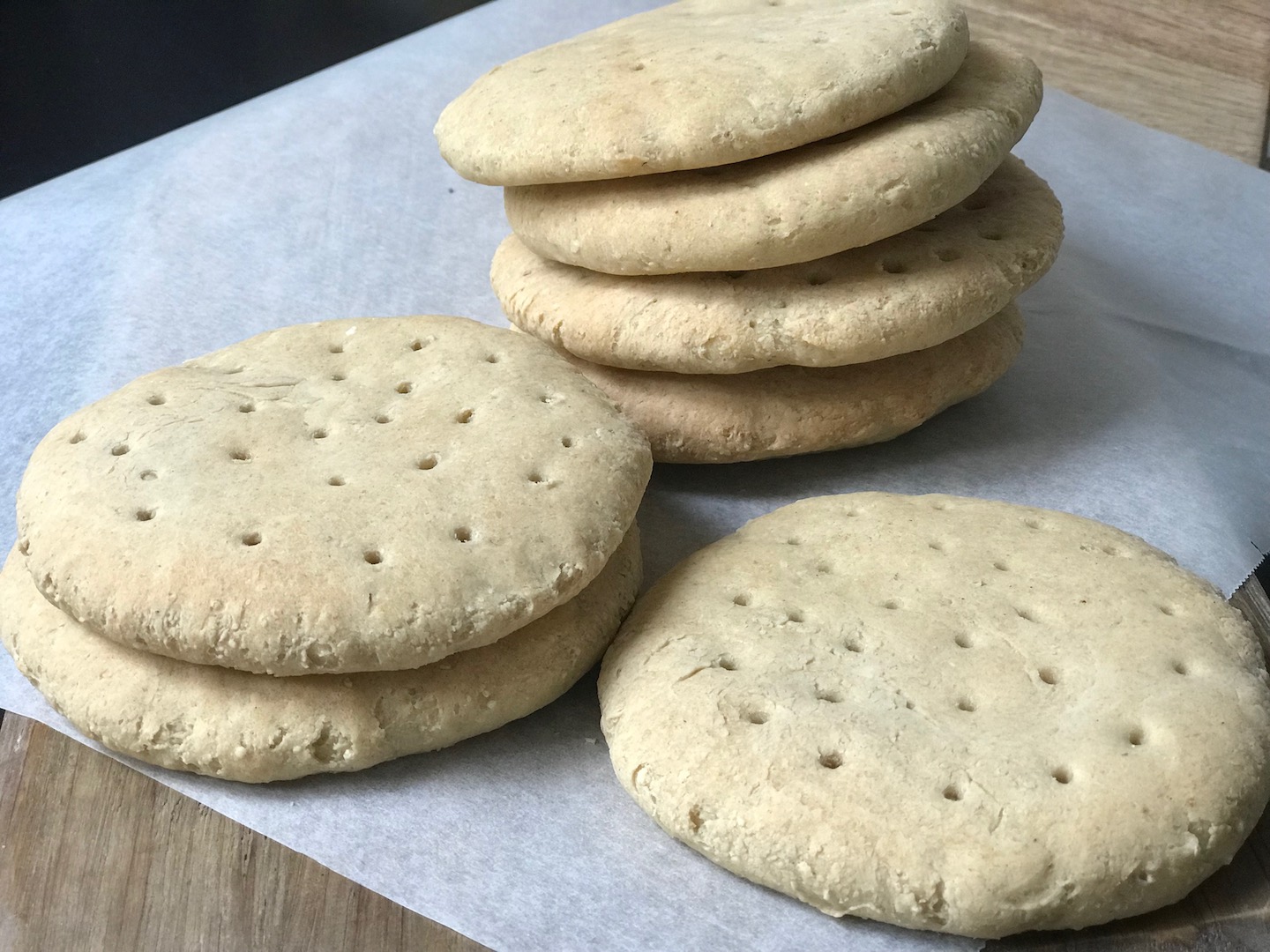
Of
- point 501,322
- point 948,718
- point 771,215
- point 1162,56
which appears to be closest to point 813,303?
point 771,215

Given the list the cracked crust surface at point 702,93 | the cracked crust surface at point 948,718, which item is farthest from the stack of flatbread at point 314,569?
the cracked crust surface at point 702,93

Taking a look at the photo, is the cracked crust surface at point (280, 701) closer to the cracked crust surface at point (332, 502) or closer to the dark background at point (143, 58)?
the cracked crust surface at point (332, 502)

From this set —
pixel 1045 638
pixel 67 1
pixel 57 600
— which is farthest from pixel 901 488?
pixel 67 1

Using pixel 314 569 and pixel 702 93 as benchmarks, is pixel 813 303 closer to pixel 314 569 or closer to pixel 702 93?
pixel 702 93

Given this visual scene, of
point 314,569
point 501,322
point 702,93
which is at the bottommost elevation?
point 501,322

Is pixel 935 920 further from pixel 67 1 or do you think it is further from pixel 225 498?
pixel 67 1

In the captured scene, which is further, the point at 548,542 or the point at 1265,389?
the point at 1265,389

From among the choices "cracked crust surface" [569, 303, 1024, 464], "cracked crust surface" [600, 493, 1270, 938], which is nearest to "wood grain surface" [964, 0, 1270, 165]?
"cracked crust surface" [569, 303, 1024, 464]
